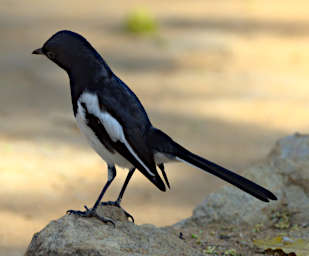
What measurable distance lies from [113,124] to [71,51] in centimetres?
49

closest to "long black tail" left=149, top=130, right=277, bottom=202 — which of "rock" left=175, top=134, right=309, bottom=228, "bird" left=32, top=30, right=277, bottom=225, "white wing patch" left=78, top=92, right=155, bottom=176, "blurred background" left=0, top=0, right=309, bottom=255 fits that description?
"bird" left=32, top=30, right=277, bottom=225

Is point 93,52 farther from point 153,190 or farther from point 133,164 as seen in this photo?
point 153,190

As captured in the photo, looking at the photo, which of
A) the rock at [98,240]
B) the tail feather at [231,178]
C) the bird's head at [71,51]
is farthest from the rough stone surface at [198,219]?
the bird's head at [71,51]

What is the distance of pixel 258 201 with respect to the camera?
4.75 meters

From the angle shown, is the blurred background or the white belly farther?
the blurred background

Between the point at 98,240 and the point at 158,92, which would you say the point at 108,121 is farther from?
the point at 158,92

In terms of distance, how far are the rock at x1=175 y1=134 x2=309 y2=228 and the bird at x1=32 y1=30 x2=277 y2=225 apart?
42.1 inches

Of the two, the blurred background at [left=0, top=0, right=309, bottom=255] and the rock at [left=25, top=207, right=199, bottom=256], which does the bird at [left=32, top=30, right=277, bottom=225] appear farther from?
the blurred background at [left=0, top=0, right=309, bottom=255]

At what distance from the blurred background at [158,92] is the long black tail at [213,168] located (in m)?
1.81

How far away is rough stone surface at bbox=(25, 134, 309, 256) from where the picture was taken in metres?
3.43

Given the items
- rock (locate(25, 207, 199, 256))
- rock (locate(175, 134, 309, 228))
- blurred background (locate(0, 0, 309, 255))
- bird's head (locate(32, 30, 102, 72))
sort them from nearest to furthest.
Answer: rock (locate(25, 207, 199, 256)) → bird's head (locate(32, 30, 102, 72)) → rock (locate(175, 134, 309, 228)) → blurred background (locate(0, 0, 309, 255))

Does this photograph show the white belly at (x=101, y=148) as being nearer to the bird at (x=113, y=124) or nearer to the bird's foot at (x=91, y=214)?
the bird at (x=113, y=124)

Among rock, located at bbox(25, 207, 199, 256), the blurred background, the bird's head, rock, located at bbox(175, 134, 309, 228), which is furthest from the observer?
the blurred background

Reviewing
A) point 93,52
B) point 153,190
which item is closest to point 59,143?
point 153,190
